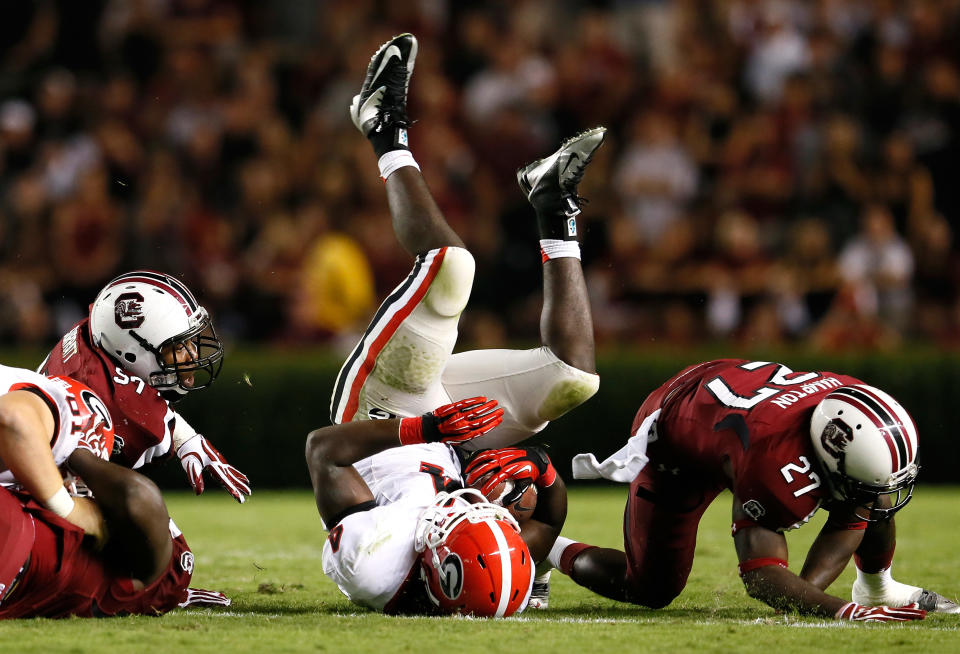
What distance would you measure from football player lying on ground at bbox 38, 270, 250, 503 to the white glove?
2652mm

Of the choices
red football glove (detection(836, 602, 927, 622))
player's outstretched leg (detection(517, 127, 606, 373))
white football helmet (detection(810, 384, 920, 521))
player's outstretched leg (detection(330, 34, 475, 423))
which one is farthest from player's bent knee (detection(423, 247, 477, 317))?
red football glove (detection(836, 602, 927, 622))

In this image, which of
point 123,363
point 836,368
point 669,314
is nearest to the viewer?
point 123,363

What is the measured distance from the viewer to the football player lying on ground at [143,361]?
5.45 m

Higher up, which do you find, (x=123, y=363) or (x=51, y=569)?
(x=123, y=363)

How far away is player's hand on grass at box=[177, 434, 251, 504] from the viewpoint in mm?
5578

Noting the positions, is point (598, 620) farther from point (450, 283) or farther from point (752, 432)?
point (450, 283)

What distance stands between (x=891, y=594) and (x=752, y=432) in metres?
1.04

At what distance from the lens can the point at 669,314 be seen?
12000mm

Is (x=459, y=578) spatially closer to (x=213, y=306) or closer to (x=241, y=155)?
(x=213, y=306)

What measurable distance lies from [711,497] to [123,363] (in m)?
2.57

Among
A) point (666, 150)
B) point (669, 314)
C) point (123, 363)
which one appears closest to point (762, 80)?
point (666, 150)

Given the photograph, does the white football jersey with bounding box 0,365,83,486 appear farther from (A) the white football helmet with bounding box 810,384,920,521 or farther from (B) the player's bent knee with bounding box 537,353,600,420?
(A) the white football helmet with bounding box 810,384,920,521

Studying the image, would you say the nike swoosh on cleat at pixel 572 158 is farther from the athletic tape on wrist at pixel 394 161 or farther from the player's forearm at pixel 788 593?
the player's forearm at pixel 788 593

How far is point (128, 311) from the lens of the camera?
217 inches
